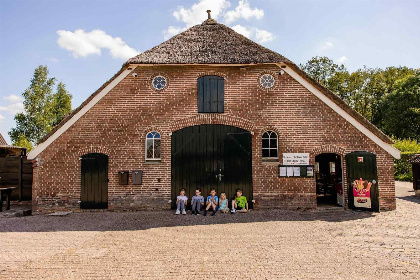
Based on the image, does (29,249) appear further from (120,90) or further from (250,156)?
(250,156)

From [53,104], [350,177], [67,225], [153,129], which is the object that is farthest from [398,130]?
[53,104]

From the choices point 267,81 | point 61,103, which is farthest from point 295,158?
point 61,103

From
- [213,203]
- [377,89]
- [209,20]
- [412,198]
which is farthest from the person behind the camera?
[377,89]

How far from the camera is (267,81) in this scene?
10703 mm

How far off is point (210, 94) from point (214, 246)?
19.9 feet

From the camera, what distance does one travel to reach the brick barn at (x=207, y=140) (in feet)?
33.6

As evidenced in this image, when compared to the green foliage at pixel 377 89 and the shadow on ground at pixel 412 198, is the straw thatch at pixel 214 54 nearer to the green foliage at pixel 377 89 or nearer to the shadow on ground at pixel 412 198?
the shadow on ground at pixel 412 198

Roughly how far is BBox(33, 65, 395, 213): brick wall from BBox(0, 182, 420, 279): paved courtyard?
0.91m

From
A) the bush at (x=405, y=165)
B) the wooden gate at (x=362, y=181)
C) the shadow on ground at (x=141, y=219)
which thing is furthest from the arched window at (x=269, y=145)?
the bush at (x=405, y=165)

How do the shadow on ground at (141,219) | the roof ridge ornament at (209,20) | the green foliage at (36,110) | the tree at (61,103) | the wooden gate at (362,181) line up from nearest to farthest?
1. the shadow on ground at (141,219)
2. the wooden gate at (362,181)
3. the roof ridge ornament at (209,20)
4. the green foliage at (36,110)
5. the tree at (61,103)

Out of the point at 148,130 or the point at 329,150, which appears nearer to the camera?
the point at 329,150

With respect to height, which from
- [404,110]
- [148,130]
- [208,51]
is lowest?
[148,130]

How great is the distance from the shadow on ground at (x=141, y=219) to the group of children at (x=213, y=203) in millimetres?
285

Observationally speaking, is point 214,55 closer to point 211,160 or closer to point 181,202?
point 211,160
